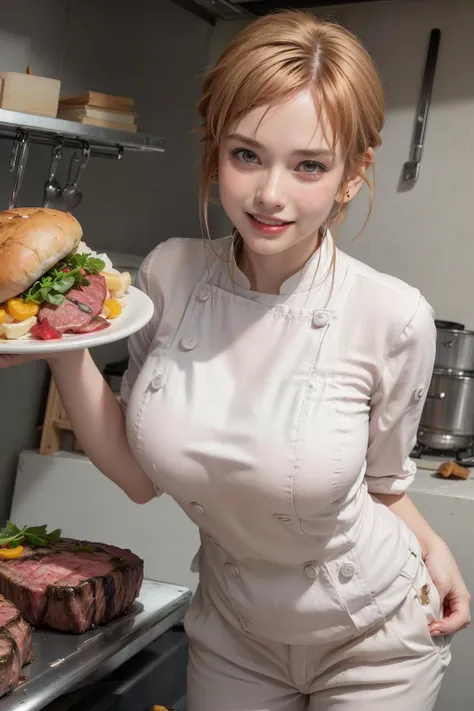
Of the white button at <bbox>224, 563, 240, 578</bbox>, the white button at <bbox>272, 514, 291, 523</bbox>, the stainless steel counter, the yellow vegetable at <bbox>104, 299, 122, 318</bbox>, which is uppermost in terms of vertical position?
the yellow vegetable at <bbox>104, 299, 122, 318</bbox>

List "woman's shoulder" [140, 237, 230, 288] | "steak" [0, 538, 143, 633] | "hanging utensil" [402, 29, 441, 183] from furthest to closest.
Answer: "hanging utensil" [402, 29, 441, 183], "steak" [0, 538, 143, 633], "woman's shoulder" [140, 237, 230, 288]

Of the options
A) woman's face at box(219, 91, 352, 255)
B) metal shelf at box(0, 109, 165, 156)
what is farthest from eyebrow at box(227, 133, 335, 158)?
metal shelf at box(0, 109, 165, 156)

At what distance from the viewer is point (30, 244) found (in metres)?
1.17

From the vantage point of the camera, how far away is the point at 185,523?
209 centimetres

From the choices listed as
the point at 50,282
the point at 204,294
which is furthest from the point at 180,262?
the point at 50,282

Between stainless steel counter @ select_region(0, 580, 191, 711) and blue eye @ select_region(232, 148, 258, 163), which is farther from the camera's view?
stainless steel counter @ select_region(0, 580, 191, 711)

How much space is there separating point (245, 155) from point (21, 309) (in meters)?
0.34

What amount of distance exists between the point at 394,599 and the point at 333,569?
100 millimetres

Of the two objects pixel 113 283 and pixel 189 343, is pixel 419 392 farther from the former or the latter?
pixel 113 283

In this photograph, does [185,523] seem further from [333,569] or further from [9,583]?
[333,569]

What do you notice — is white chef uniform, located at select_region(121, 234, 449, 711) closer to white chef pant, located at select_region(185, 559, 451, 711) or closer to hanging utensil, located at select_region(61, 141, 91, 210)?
white chef pant, located at select_region(185, 559, 451, 711)

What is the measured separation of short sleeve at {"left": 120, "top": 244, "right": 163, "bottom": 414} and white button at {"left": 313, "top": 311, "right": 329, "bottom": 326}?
228mm

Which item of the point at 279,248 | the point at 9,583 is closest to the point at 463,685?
the point at 9,583

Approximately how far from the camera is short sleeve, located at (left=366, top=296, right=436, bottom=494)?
115 cm
